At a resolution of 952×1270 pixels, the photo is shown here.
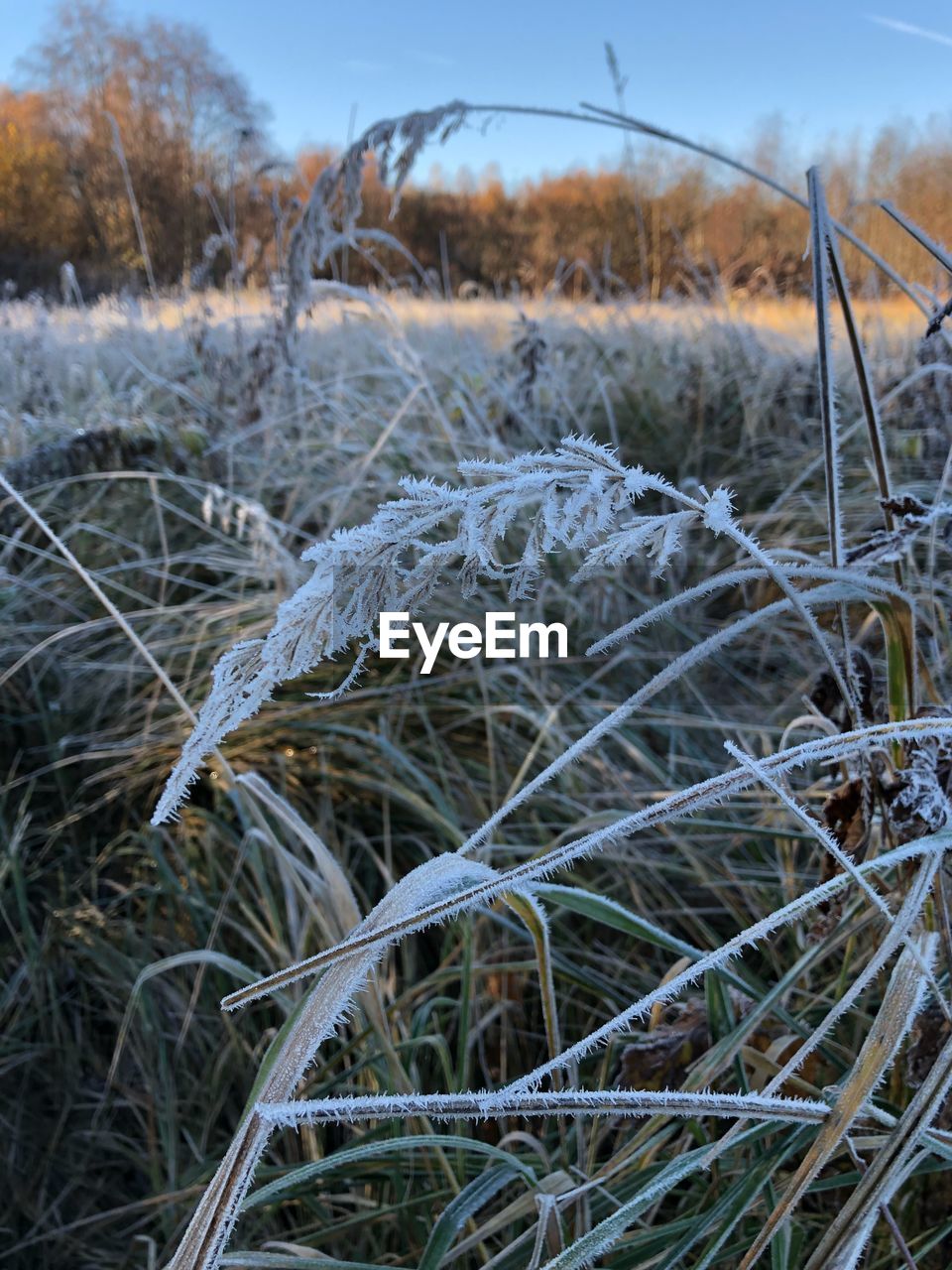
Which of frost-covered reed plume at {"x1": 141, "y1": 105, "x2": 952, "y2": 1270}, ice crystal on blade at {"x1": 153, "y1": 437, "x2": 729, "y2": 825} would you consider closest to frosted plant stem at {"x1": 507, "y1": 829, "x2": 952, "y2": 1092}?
frost-covered reed plume at {"x1": 141, "y1": 105, "x2": 952, "y2": 1270}

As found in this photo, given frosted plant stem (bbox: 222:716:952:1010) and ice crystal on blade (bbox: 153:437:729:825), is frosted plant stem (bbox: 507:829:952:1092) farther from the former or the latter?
ice crystal on blade (bbox: 153:437:729:825)

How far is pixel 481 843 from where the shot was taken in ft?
3.00

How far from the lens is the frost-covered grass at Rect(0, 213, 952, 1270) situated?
1.24 ft

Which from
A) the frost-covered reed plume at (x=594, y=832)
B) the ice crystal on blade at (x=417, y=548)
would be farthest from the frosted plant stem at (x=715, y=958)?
the ice crystal on blade at (x=417, y=548)

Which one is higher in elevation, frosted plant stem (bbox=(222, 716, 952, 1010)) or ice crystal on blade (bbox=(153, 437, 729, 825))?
Result: ice crystal on blade (bbox=(153, 437, 729, 825))

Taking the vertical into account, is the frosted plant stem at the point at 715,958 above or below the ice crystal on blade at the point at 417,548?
below

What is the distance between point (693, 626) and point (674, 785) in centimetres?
48

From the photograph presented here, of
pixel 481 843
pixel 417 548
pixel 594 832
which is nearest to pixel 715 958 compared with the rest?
pixel 594 832

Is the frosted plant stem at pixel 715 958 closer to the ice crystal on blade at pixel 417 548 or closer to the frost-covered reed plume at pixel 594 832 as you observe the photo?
the frost-covered reed plume at pixel 594 832

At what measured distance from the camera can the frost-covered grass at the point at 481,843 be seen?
0.38 metres

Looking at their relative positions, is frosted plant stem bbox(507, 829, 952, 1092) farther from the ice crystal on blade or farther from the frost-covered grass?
the ice crystal on blade

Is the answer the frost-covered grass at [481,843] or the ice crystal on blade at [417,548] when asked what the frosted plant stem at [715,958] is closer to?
the frost-covered grass at [481,843]

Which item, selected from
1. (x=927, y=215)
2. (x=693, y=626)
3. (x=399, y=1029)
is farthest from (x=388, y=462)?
(x=927, y=215)

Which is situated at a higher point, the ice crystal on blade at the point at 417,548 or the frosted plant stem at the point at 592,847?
the ice crystal on blade at the point at 417,548
